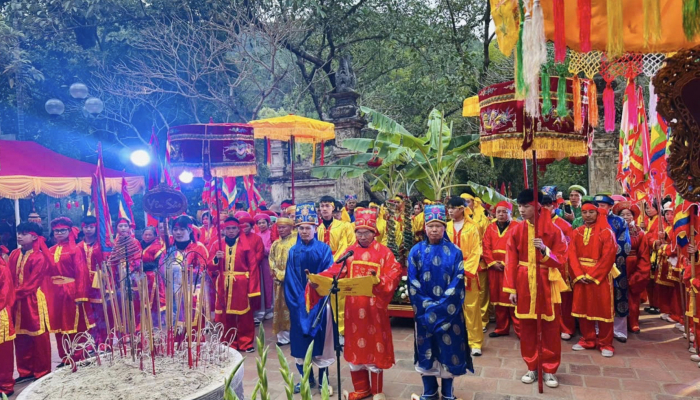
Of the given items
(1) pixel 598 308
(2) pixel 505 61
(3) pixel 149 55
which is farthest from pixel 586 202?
(3) pixel 149 55

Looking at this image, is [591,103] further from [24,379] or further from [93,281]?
[24,379]

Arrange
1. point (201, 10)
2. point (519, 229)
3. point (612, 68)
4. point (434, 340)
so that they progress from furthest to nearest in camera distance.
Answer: point (201, 10), point (519, 229), point (612, 68), point (434, 340)

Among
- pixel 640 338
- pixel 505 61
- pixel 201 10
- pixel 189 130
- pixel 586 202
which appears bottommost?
pixel 640 338

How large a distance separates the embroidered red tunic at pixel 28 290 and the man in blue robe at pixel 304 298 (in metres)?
3.22

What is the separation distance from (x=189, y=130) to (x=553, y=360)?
17.4 feet

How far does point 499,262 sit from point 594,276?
4.14 feet

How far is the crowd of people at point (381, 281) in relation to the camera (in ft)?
15.0

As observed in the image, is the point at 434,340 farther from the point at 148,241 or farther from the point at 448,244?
the point at 148,241

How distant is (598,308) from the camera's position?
6.11 metres

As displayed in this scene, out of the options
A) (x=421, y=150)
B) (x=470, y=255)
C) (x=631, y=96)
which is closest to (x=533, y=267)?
(x=470, y=255)

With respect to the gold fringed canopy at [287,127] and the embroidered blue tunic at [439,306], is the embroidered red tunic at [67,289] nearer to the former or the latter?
the gold fringed canopy at [287,127]

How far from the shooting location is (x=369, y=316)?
485 cm

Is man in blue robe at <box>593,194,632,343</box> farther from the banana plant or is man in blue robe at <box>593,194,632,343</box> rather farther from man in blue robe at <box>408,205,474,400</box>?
man in blue robe at <box>408,205,474,400</box>

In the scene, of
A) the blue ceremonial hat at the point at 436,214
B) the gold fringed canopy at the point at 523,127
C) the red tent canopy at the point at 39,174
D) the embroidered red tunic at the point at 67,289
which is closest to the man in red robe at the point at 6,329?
the embroidered red tunic at the point at 67,289
